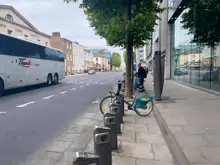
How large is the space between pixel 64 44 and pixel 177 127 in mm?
54792

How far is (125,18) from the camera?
30.7 ft

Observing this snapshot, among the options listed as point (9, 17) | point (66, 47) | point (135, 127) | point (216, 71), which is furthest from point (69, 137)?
point (66, 47)

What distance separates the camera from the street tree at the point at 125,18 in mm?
9246

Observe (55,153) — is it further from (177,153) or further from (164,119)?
(164,119)

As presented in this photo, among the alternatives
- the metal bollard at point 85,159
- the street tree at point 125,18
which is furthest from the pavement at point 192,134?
the street tree at point 125,18

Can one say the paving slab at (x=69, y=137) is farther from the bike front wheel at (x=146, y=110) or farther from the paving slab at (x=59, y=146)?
the bike front wheel at (x=146, y=110)

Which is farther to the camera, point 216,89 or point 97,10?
point 216,89

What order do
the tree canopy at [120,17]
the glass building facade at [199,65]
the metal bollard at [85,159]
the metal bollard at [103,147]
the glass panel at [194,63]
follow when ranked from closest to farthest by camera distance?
1. the metal bollard at [85,159]
2. the metal bollard at [103,147]
3. the tree canopy at [120,17]
4. the glass building facade at [199,65]
5. the glass panel at [194,63]

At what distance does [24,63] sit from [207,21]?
12.6 meters

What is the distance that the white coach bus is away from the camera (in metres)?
12.1

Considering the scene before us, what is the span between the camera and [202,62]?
14.3 metres

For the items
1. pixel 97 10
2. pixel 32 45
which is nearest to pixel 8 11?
pixel 32 45

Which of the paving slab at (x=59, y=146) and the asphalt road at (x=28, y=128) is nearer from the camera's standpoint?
the asphalt road at (x=28, y=128)

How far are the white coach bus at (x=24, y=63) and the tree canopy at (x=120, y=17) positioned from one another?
5568 millimetres
